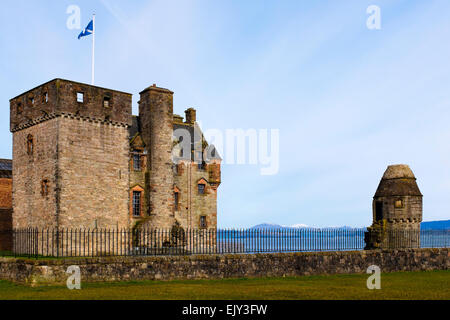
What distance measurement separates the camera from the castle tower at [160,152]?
124 feet

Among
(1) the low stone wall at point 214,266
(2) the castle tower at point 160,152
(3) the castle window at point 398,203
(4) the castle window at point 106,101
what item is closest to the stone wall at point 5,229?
(2) the castle tower at point 160,152

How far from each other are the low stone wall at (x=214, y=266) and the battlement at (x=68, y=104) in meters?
9.87

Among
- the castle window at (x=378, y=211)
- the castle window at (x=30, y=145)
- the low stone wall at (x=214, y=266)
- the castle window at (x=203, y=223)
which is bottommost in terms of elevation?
the low stone wall at (x=214, y=266)

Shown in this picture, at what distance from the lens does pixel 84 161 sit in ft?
99.3

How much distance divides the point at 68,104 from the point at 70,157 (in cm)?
311

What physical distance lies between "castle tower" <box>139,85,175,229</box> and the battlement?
5.40 metres

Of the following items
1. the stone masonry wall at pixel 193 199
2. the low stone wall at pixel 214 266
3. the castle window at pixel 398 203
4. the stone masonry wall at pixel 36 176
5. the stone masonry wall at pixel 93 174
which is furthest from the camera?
the stone masonry wall at pixel 193 199

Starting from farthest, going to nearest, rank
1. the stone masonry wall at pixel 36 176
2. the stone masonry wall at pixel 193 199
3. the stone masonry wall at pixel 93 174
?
the stone masonry wall at pixel 193 199
the stone masonry wall at pixel 36 176
the stone masonry wall at pixel 93 174

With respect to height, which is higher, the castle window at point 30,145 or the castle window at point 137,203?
the castle window at point 30,145

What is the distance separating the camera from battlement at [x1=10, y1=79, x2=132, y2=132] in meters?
29.9

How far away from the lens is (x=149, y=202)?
124ft

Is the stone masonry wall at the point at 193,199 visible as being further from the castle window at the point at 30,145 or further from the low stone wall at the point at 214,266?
the low stone wall at the point at 214,266
